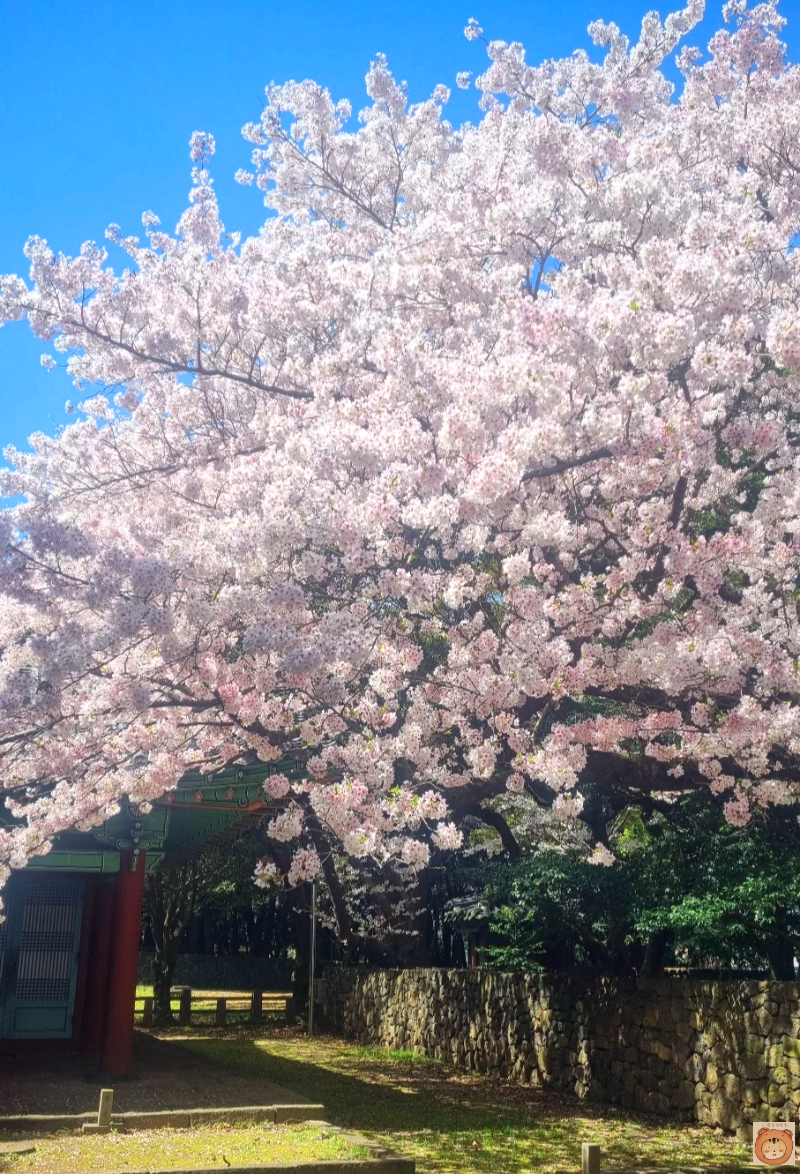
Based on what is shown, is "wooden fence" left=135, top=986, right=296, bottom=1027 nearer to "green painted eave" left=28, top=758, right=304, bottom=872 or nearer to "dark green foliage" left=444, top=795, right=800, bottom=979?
"green painted eave" left=28, top=758, right=304, bottom=872

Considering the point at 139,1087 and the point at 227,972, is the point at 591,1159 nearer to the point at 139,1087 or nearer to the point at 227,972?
the point at 139,1087

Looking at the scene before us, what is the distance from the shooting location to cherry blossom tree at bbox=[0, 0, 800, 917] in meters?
7.33

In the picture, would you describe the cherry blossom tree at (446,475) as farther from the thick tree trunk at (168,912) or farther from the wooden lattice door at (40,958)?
the thick tree trunk at (168,912)

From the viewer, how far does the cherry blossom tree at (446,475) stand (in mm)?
7328

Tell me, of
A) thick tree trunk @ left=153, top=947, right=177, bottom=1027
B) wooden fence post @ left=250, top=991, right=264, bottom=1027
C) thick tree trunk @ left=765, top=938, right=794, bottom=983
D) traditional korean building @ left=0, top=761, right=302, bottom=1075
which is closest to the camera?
thick tree trunk @ left=765, top=938, right=794, bottom=983

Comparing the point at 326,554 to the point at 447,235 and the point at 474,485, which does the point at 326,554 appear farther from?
the point at 447,235

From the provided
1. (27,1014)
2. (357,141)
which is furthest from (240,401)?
(27,1014)

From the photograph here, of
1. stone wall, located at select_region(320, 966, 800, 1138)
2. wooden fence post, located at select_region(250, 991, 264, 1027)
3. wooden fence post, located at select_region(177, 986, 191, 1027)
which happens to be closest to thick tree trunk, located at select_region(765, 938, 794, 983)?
stone wall, located at select_region(320, 966, 800, 1138)

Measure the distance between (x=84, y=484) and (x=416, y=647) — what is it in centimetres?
422

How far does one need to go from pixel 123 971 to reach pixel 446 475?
27.8ft

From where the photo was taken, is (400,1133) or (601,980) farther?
(601,980)

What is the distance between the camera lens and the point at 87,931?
14.2m

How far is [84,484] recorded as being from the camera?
10.6 meters

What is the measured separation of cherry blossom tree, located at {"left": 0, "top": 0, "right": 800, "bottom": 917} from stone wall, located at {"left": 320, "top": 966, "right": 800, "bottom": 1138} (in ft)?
7.15
